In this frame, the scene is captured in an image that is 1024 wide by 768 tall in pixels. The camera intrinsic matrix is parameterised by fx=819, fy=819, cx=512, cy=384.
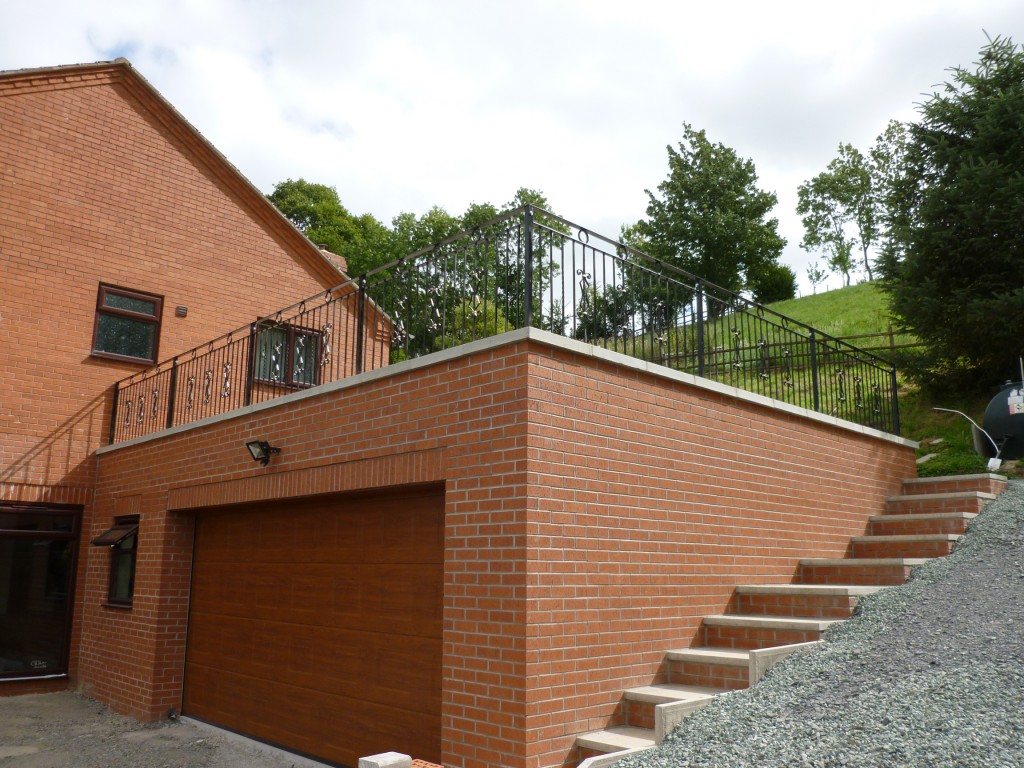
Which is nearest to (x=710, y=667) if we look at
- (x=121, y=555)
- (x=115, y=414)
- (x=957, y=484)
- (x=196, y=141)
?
(x=957, y=484)

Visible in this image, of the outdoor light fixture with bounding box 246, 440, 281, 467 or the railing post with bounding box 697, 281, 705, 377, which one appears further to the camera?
the outdoor light fixture with bounding box 246, 440, 281, 467

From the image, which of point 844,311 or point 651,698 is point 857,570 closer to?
point 651,698

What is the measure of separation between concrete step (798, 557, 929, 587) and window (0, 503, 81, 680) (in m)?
9.05

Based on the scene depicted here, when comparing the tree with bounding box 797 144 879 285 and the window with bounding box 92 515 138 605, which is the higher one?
the tree with bounding box 797 144 879 285

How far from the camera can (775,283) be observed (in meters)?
42.2

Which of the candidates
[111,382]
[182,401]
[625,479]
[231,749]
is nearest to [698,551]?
[625,479]

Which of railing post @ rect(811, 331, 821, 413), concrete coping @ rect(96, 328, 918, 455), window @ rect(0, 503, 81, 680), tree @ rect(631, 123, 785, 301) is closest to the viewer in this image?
concrete coping @ rect(96, 328, 918, 455)

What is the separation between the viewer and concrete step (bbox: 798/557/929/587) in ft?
22.5

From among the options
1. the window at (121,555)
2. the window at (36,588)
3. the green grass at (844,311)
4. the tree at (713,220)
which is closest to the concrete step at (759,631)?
the window at (121,555)

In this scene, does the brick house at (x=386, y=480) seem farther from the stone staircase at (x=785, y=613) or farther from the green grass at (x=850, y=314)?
the green grass at (x=850, y=314)

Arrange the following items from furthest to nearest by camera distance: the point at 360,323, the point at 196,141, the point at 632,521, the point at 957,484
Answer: the point at 196,141, the point at 957,484, the point at 360,323, the point at 632,521

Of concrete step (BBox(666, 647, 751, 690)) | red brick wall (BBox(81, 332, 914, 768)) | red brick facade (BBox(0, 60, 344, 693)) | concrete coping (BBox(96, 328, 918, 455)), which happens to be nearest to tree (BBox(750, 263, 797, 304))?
red brick facade (BBox(0, 60, 344, 693))

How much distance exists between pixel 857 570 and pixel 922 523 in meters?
1.47

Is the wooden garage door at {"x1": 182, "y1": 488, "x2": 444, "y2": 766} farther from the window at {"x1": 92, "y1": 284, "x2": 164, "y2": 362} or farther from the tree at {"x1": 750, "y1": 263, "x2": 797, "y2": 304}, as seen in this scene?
the tree at {"x1": 750, "y1": 263, "x2": 797, "y2": 304}
